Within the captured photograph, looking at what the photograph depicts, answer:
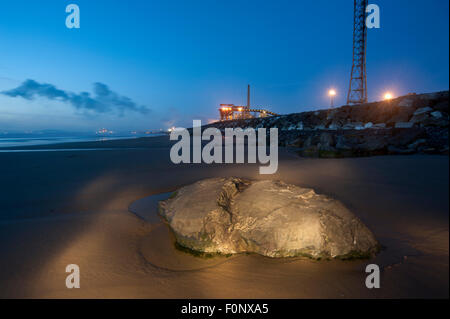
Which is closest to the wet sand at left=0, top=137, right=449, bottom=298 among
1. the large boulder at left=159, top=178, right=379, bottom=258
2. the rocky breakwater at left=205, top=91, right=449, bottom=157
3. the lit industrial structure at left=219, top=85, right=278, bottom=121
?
the large boulder at left=159, top=178, right=379, bottom=258

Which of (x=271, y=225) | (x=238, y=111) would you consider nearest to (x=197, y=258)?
(x=271, y=225)

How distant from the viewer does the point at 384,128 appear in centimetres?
765

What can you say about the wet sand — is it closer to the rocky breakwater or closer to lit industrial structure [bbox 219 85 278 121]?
the rocky breakwater

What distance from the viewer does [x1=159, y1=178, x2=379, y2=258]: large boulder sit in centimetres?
193

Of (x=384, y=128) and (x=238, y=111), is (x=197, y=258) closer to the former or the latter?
(x=384, y=128)

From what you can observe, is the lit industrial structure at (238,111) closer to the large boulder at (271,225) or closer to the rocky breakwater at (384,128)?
the rocky breakwater at (384,128)

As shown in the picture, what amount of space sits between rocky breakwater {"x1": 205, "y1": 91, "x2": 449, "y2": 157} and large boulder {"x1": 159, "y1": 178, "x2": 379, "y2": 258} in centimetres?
210

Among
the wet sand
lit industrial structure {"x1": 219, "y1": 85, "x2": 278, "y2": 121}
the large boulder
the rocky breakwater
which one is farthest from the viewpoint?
lit industrial structure {"x1": 219, "y1": 85, "x2": 278, "y2": 121}

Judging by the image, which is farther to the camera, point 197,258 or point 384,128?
point 384,128

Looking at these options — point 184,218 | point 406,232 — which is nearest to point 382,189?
point 406,232

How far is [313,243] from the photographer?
1923 mm

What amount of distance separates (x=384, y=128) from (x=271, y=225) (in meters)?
8.27

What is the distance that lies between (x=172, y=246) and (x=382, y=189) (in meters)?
3.23
